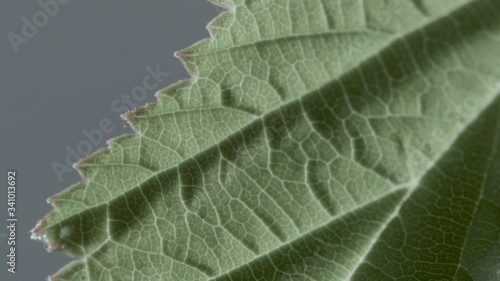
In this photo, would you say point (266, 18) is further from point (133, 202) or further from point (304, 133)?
point (133, 202)

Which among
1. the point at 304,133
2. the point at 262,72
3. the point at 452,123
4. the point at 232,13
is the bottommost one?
the point at 452,123

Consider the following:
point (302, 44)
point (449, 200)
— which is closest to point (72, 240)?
point (302, 44)

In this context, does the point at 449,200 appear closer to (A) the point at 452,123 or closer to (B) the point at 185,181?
(A) the point at 452,123

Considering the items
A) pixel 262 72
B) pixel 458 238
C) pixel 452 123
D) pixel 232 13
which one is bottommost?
pixel 458 238

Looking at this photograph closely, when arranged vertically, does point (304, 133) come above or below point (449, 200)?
above

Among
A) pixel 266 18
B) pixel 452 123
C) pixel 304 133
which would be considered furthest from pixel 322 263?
pixel 266 18

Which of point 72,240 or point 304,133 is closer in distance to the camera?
point 304,133
